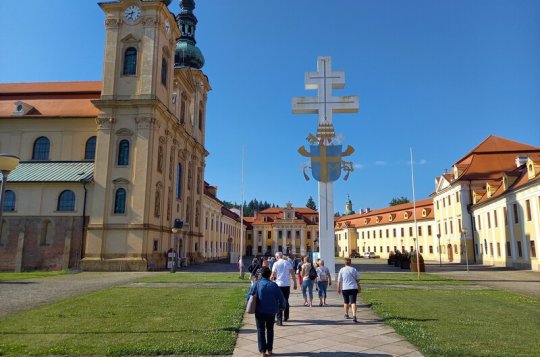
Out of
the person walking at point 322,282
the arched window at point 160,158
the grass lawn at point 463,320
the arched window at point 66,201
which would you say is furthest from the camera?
the arched window at point 160,158

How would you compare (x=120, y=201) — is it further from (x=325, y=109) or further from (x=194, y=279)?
(x=325, y=109)

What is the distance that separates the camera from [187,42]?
5581 cm

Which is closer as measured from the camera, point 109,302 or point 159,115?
point 109,302

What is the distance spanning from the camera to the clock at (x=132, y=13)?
37.6 m

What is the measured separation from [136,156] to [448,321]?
29630mm

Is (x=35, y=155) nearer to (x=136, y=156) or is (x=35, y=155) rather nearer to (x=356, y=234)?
(x=136, y=156)

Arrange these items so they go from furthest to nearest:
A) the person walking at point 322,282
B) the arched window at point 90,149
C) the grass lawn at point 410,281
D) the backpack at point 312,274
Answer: the arched window at point 90,149
the grass lawn at point 410,281
the backpack at point 312,274
the person walking at point 322,282

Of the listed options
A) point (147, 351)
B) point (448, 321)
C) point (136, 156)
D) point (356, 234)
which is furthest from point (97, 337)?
point (356, 234)

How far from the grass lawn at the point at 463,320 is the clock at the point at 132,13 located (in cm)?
3261

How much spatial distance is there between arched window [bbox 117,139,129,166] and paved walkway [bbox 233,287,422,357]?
27.0 metres

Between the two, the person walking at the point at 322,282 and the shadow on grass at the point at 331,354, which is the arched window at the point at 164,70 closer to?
the person walking at the point at 322,282

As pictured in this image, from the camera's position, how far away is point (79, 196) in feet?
116

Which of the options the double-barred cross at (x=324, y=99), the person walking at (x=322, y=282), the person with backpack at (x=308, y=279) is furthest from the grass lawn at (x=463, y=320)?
the double-barred cross at (x=324, y=99)

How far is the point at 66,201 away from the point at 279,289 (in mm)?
32998
